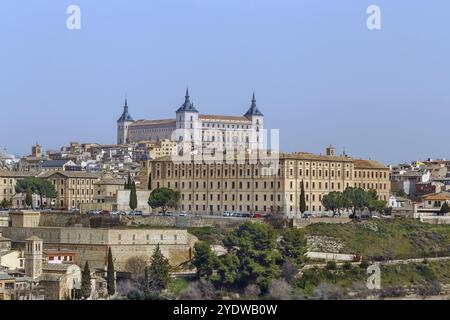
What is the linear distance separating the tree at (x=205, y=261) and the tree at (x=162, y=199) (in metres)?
14.1

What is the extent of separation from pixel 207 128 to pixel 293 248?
68.0 m

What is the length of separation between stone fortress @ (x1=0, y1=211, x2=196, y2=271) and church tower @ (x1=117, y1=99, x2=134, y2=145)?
77.0m

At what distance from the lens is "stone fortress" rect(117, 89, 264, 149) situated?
4252 inches

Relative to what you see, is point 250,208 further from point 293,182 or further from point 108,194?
point 108,194

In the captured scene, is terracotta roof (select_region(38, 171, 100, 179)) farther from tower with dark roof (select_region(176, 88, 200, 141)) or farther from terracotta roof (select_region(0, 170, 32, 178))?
tower with dark roof (select_region(176, 88, 200, 141))

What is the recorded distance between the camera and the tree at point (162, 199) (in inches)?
2184

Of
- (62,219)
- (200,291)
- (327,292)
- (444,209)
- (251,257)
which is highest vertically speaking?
(444,209)

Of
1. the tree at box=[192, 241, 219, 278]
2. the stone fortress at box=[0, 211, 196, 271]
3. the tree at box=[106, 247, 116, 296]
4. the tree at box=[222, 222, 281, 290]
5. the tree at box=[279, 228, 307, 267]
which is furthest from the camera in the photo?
the stone fortress at box=[0, 211, 196, 271]

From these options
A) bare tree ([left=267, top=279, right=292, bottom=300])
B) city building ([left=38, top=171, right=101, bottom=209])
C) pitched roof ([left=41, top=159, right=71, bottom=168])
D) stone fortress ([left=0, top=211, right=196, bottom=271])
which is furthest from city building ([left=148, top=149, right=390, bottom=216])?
pitched roof ([left=41, top=159, right=71, bottom=168])

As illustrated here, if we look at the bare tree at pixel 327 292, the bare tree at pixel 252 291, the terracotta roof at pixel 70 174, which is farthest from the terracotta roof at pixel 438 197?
the bare tree at pixel 252 291

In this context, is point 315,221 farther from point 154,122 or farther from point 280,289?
point 154,122

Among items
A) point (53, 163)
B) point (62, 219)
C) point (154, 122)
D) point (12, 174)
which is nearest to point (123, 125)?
point (154, 122)

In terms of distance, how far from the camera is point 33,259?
128 ft

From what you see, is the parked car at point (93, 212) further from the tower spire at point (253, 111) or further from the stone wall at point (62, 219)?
the tower spire at point (253, 111)
